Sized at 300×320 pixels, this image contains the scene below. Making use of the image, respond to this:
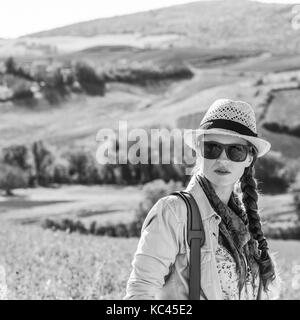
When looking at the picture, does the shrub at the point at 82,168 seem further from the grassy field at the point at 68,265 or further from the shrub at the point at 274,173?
the shrub at the point at 274,173

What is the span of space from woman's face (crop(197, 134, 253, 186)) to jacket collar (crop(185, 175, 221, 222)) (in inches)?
2.9

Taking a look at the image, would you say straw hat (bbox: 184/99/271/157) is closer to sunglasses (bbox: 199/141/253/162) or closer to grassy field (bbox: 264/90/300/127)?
sunglasses (bbox: 199/141/253/162)

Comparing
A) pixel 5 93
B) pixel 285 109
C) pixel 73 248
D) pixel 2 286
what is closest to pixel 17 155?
pixel 5 93

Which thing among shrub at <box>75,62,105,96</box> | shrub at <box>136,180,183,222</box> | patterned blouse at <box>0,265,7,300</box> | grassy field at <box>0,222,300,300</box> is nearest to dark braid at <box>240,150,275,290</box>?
patterned blouse at <box>0,265,7,300</box>

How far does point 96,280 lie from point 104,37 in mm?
5885

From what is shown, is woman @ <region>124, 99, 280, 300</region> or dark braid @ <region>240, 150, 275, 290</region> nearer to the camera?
woman @ <region>124, 99, 280, 300</region>

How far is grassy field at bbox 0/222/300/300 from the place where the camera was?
5668 millimetres

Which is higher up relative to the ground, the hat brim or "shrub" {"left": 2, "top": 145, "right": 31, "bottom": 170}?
the hat brim

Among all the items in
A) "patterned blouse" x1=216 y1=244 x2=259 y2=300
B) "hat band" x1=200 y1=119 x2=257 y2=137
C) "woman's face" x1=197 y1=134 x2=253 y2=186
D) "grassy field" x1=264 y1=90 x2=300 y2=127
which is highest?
"hat band" x1=200 y1=119 x2=257 y2=137

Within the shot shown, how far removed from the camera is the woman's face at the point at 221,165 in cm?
202

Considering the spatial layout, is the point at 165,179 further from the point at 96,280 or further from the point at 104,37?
the point at 96,280

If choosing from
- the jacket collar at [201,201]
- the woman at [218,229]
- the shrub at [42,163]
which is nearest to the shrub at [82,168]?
the shrub at [42,163]
